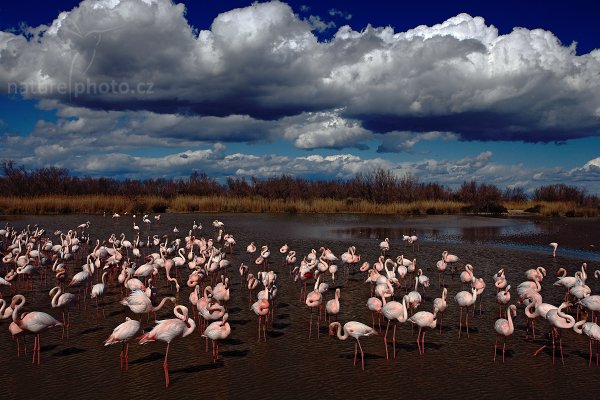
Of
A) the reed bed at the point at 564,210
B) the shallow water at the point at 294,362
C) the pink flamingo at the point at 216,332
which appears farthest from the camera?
the reed bed at the point at 564,210

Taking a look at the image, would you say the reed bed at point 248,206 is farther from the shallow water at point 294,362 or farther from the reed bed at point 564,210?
the shallow water at point 294,362

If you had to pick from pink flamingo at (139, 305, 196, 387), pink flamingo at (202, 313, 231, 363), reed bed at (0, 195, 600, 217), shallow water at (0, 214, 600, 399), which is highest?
A: reed bed at (0, 195, 600, 217)

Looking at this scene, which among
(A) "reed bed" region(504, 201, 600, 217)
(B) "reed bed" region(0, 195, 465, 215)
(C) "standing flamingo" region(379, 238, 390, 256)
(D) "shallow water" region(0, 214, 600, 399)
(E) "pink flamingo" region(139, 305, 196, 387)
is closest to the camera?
(D) "shallow water" region(0, 214, 600, 399)

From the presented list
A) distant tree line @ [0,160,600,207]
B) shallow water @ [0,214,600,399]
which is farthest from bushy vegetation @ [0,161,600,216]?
shallow water @ [0,214,600,399]

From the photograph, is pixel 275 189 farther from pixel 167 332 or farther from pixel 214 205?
pixel 167 332

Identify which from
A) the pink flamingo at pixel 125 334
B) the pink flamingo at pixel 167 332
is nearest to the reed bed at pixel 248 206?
the pink flamingo at pixel 125 334

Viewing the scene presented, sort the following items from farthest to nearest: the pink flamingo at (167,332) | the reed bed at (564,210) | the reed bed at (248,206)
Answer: the reed bed at (564,210), the reed bed at (248,206), the pink flamingo at (167,332)

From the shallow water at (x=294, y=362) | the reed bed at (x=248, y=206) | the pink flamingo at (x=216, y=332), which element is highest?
the reed bed at (x=248, y=206)

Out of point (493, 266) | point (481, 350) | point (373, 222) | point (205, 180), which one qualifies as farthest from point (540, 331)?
point (205, 180)

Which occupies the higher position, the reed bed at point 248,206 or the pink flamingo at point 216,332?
the reed bed at point 248,206

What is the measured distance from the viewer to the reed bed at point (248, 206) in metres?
41.6

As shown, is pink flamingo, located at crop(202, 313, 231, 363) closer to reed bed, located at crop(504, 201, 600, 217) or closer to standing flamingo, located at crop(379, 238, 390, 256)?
standing flamingo, located at crop(379, 238, 390, 256)

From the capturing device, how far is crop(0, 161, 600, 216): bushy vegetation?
43.3 metres

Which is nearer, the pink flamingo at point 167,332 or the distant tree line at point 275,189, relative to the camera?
the pink flamingo at point 167,332
